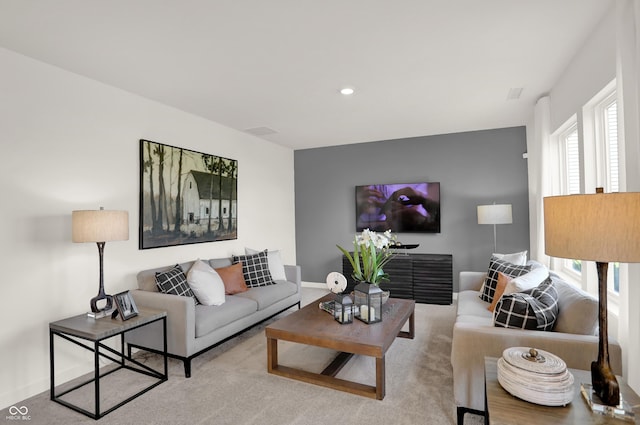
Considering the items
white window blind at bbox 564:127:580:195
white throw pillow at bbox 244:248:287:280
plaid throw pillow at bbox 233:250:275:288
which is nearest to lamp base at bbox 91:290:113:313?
plaid throw pillow at bbox 233:250:275:288

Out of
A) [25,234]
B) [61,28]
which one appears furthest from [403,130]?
[25,234]

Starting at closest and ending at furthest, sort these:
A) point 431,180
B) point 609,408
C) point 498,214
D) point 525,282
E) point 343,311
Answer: point 609,408 < point 525,282 < point 343,311 < point 498,214 < point 431,180

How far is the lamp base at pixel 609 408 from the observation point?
1.34 meters

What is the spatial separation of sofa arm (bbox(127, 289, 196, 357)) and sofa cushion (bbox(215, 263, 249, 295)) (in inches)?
35.4

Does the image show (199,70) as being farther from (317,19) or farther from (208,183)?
(208,183)

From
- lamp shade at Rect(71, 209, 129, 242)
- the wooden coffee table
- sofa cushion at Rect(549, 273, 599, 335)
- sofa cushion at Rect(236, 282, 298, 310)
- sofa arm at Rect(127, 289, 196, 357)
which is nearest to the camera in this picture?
sofa cushion at Rect(549, 273, 599, 335)

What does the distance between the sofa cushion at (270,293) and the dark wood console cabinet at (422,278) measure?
5.31 feet

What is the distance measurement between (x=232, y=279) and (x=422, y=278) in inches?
110

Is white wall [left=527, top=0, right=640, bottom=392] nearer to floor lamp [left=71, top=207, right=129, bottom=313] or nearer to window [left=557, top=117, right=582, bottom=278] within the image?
window [left=557, top=117, right=582, bottom=278]

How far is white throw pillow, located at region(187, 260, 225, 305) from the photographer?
337 cm

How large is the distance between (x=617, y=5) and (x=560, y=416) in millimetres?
2151

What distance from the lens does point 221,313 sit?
10.6 feet

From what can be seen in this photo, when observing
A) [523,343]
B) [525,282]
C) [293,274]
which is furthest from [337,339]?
[293,274]

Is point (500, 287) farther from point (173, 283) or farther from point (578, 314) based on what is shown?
point (173, 283)
